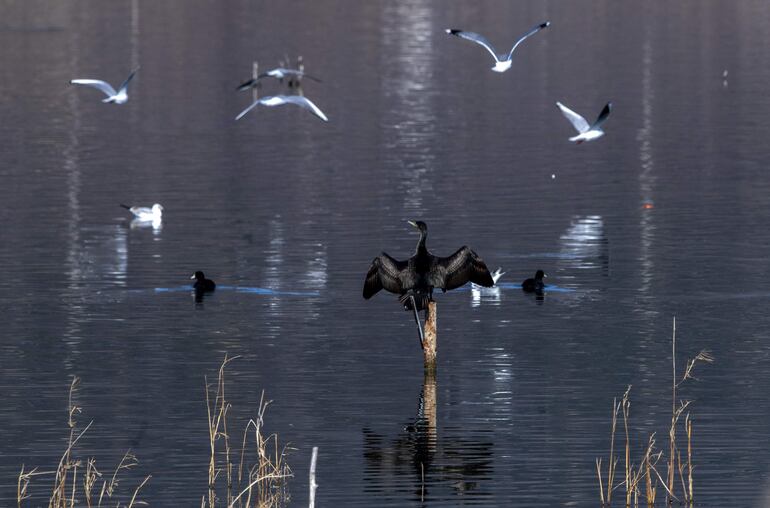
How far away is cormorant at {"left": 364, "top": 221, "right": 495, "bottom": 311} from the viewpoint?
26.2 meters

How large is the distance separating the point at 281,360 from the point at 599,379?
5.33 m

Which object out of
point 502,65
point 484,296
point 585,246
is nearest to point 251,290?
point 484,296

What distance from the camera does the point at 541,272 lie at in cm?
3478

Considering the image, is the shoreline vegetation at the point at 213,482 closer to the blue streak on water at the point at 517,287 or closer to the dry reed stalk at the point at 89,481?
the dry reed stalk at the point at 89,481

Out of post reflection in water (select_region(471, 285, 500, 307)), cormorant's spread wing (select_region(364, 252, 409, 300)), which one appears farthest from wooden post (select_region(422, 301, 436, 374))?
post reflection in water (select_region(471, 285, 500, 307))

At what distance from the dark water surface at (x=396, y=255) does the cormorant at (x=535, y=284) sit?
0.33 metres

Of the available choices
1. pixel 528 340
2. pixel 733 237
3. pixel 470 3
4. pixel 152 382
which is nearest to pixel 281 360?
pixel 152 382

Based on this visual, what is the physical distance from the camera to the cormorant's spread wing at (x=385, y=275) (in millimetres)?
26438

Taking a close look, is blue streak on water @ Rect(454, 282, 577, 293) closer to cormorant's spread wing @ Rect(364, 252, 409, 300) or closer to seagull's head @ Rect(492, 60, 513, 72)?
seagull's head @ Rect(492, 60, 513, 72)

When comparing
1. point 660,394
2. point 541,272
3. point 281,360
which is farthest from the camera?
point 541,272

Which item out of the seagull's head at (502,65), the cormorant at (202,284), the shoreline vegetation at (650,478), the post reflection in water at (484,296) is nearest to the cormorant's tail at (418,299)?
the shoreline vegetation at (650,478)

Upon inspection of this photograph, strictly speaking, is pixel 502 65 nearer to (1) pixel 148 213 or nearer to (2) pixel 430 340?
(2) pixel 430 340

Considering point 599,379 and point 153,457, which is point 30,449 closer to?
point 153,457

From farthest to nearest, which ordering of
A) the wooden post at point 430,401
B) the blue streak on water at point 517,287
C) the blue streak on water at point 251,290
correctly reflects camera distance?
the blue streak on water at point 517,287
the blue streak on water at point 251,290
the wooden post at point 430,401
